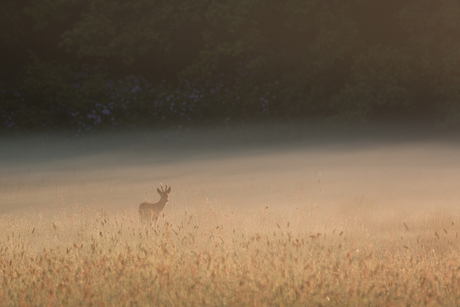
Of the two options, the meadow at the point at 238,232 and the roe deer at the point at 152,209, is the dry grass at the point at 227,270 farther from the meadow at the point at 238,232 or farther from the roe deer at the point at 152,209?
the roe deer at the point at 152,209

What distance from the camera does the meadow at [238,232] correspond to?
173 inches

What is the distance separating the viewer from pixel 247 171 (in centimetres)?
1291

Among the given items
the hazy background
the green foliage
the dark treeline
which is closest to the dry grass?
the hazy background

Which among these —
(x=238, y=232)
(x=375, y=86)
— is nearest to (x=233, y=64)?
(x=375, y=86)

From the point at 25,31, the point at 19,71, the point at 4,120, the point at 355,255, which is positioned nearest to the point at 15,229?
the point at 355,255

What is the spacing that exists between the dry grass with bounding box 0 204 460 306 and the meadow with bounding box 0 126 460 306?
0.06 ft

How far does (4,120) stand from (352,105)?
36.7ft

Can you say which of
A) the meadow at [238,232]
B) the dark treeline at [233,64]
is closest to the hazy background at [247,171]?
the meadow at [238,232]

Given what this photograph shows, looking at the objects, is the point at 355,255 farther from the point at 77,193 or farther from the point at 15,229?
the point at 77,193

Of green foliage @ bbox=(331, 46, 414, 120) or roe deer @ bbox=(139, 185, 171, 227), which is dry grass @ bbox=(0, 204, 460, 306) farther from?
green foliage @ bbox=(331, 46, 414, 120)

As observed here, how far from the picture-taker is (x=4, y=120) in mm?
17109

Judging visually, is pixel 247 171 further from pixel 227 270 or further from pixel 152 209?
pixel 227 270

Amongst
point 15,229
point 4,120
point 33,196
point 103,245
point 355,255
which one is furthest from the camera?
point 4,120

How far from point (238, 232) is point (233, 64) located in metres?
14.0
